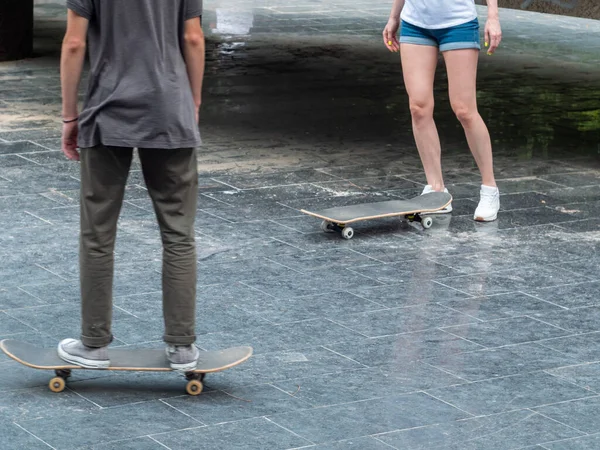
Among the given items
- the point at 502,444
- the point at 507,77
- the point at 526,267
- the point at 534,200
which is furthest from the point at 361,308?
the point at 507,77

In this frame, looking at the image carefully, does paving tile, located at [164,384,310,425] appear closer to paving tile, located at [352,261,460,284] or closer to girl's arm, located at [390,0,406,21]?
paving tile, located at [352,261,460,284]

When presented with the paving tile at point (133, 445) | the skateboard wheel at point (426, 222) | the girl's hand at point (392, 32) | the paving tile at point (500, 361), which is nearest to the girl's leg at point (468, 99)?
the girl's hand at point (392, 32)

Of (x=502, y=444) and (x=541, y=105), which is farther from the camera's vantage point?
(x=541, y=105)

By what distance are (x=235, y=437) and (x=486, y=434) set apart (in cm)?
91

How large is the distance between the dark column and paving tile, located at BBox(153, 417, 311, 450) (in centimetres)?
1078

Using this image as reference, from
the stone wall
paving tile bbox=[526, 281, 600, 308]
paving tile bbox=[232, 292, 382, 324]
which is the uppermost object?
the stone wall

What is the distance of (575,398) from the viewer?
5152 mm

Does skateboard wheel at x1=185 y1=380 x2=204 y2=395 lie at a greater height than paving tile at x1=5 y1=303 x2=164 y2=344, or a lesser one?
greater

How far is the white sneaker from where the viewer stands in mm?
8203

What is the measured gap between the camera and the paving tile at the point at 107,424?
15.1 ft

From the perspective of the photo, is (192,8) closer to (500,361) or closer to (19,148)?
(500,361)

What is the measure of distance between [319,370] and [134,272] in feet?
5.66

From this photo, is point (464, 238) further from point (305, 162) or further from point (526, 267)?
point (305, 162)

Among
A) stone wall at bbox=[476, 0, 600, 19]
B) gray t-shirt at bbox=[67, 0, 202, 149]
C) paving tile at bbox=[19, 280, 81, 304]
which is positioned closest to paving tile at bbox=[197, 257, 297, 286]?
paving tile at bbox=[19, 280, 81, 304]
